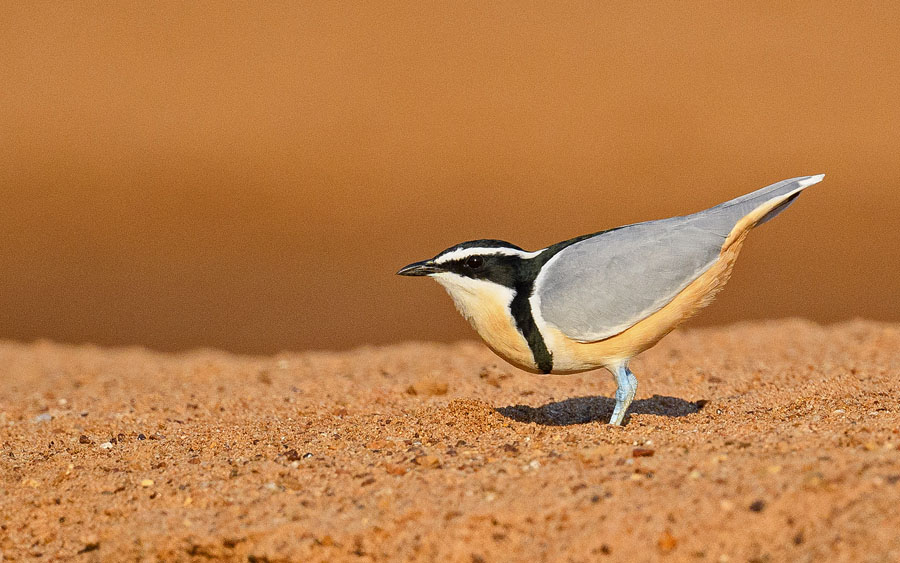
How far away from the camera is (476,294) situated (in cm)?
586

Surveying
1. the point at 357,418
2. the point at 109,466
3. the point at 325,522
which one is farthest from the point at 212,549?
the point at 357,418

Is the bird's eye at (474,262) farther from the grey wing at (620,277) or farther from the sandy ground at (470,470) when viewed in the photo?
the sandy ground at (470,470)

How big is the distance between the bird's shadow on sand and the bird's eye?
1.21m

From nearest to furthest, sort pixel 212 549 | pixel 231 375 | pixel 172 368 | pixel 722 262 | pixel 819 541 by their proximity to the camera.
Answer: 1. pixel 819 541
2. pixel 212 549
3. pixel 722 262
4. pixel 231 375
5. pixel 172 368

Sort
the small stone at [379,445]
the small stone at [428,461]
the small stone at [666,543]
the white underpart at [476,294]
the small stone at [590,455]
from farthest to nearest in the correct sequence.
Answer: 1. the white underpart at [476,294]
2. the small stone at [379,445]
3. the small stone at [428,461]
4. the small stone at [590,455]
5. the small stone at [666,543]

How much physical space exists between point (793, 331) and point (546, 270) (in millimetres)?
5435

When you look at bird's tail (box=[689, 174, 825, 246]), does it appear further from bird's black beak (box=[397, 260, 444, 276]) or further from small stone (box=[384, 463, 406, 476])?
small stone (box=[384, 463, 406, 476])

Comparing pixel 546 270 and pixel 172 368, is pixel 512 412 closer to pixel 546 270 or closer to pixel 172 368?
pixel 546 270

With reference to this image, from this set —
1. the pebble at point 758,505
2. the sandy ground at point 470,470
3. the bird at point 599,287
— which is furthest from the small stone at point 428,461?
the pebble at point 758,505

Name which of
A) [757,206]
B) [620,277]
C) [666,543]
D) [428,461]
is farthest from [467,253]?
[666,543]

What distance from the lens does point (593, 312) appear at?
18.7ft

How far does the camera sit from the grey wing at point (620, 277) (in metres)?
5.72

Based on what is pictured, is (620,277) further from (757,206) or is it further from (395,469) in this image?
(395,469)

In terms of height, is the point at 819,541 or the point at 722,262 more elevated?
the point at 722,262
